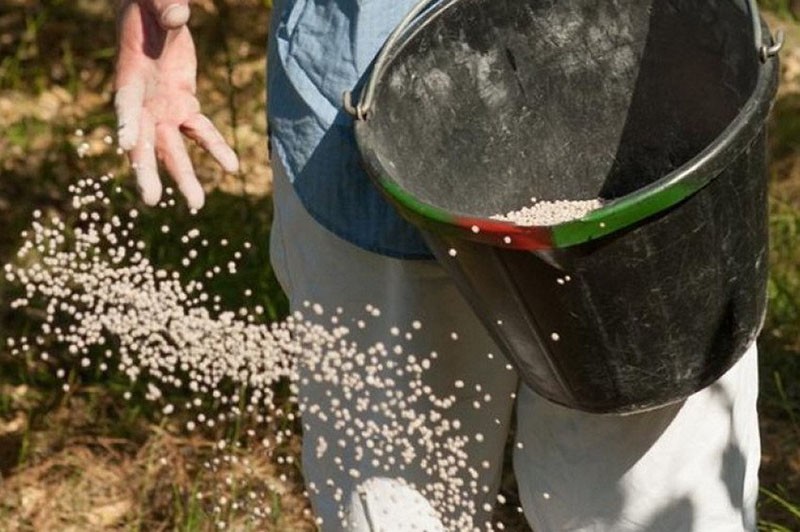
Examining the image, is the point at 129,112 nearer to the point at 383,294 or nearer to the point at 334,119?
the point at 334,119

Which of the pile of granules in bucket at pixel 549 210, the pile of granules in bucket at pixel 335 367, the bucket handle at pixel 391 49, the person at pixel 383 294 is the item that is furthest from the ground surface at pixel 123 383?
the bucket handle at pixel 391 49

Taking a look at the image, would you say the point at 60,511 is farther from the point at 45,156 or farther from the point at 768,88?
the point at 768,88

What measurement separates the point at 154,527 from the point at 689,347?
149 centimetres

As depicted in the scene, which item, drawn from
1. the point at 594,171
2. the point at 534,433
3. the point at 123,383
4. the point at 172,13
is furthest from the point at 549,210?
the point at 123,383

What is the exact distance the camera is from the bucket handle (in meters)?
2.13

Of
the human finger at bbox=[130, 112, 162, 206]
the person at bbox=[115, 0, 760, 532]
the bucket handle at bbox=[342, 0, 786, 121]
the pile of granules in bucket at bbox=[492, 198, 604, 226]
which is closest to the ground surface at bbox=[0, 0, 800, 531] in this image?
the person at bbox=[115, 0, 760, 532]

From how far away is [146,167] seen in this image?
2328 mm

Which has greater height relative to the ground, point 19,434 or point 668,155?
point 668,155

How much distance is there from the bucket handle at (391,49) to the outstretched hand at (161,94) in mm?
237

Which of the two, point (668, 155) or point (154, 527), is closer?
point (668, 155)

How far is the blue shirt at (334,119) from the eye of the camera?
232 cm

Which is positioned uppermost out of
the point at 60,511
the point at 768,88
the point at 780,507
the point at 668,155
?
the point at 768,88

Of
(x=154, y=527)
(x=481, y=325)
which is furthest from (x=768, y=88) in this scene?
(x=154, y=527)

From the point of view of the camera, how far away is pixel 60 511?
350 cm
